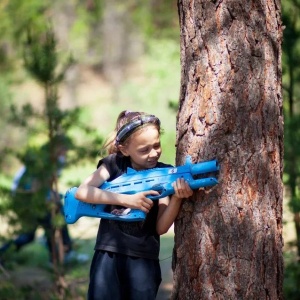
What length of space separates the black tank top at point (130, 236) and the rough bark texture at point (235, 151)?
0.27 meters

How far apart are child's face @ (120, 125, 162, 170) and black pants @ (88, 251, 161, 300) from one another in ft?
1.83

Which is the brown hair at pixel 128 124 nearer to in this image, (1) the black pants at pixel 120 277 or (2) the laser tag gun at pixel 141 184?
(2) the laser tag gun at pixel 141 184

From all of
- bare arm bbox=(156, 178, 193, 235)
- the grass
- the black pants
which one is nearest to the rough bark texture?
bare arm bbox=(156, 178, 193, 235)

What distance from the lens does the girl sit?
13.8 feet

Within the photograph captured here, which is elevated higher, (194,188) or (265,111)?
(265,111)

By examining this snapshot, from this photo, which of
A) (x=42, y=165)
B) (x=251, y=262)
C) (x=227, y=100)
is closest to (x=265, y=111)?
(x=227, y=100)

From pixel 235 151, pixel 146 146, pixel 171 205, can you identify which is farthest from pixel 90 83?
pixel 235 151

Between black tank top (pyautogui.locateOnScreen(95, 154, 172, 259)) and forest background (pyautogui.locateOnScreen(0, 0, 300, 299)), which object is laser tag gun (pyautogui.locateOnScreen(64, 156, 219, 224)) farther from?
forest background (pyautogui.locateOnScreen(0, 0, 300, 299))

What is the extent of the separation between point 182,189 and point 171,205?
216 mm

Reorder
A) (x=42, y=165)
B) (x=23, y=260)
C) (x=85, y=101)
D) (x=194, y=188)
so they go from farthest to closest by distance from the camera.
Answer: (x=85, y=101)
(x=23, y=260)
(x=42, y=165)
(x=194, y=188)

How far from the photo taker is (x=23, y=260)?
30.6 ft

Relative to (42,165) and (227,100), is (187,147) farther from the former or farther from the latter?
(42,165)

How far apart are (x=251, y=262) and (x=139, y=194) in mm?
688

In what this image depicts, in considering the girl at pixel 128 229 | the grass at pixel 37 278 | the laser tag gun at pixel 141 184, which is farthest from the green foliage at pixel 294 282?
the laser tag gun at pixel 141 184
